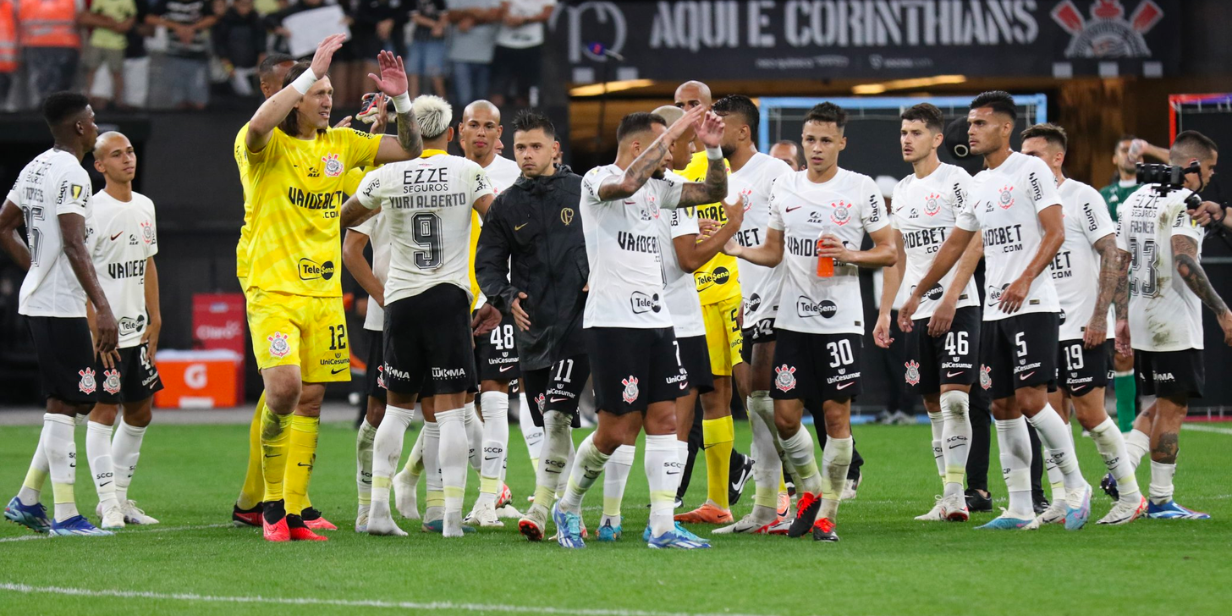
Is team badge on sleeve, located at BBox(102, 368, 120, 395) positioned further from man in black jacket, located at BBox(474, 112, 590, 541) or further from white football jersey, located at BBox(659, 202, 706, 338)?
white football jersey, located at BBox(659, 202, 706, 338)

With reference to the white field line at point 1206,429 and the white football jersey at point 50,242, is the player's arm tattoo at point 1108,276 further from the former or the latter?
the white field line at point 1206,429

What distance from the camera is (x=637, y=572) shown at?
6520mm

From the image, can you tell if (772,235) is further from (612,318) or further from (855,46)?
(855,46)

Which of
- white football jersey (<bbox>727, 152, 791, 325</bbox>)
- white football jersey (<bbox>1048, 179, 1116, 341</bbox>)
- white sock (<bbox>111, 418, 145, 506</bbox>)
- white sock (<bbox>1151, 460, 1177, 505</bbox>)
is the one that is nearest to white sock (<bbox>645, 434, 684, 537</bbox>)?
white football jersey (<bbox>727, 152, 791, 325</bbox>)

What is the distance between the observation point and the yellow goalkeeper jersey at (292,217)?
800 centimetres

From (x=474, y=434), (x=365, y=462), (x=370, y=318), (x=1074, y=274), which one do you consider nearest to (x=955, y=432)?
(x=1074, y=274)

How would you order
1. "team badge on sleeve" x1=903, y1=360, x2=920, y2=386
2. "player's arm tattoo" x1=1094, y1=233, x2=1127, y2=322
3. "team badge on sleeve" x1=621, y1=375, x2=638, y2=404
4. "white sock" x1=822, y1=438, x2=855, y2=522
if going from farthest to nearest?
"team badge on sleeve" x1=903, y1=360, x2=920, y2=386 → "player's arm tattoo" x1=1094, y1=233, x2=1127, y2=322 → "white sock" x1=822, y1=438, x2=855, y2=522 → "team badge on sleeve" x1=621, y1=375, x2=638, y2=404

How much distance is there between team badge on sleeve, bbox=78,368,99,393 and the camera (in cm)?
853

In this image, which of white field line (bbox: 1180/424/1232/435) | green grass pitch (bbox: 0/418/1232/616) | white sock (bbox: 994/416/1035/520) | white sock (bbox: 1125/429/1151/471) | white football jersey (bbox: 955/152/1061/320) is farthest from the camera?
white field line (bbox: 1180/424/1232/435)

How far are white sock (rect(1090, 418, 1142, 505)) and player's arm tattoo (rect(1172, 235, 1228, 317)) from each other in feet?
3.95

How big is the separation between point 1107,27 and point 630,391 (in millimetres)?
16555

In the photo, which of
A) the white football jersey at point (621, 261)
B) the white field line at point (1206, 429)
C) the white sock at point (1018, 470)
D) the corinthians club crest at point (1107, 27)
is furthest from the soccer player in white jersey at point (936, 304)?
the corinthians club crest at point (1107, 27)

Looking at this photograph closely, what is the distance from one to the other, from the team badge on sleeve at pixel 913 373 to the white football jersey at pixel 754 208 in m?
1.64

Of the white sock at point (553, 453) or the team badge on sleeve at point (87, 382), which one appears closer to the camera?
the white sock at point (553, 453)
